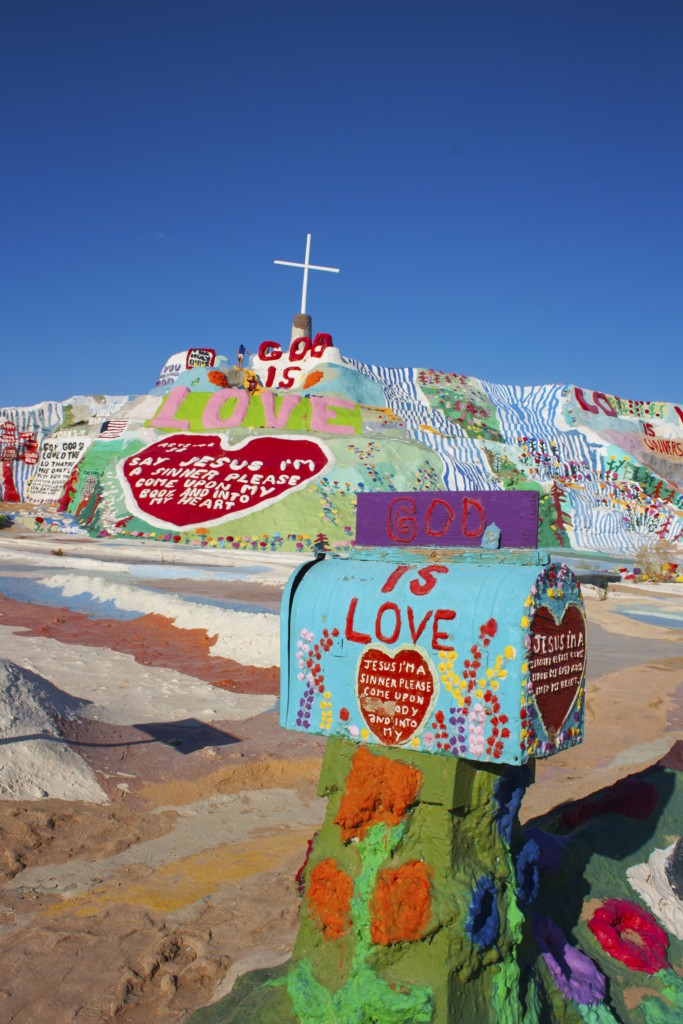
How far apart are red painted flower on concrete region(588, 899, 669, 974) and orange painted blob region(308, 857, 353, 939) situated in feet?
4.76

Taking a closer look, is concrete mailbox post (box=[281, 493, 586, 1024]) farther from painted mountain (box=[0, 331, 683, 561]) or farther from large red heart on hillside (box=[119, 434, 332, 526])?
large red heart on hillside (box=[119, 434, 332, 526])

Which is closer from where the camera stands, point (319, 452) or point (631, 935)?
point (631, 935)

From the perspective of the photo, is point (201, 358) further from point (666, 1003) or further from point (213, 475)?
point (666, 1003)

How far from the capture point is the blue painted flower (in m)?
3.09

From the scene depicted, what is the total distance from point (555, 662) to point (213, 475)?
28.2 metres

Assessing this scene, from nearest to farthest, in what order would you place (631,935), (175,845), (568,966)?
(568,966) < (631,935) < (175,845)

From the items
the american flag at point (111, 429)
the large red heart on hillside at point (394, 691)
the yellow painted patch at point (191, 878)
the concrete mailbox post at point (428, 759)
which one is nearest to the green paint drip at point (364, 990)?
the concrete mailbox post at point (428, 759)

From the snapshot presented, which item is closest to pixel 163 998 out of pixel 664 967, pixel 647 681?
pixel 664 967

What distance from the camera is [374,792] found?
332cm

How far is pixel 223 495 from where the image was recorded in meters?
29.9

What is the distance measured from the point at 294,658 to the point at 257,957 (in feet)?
5.76

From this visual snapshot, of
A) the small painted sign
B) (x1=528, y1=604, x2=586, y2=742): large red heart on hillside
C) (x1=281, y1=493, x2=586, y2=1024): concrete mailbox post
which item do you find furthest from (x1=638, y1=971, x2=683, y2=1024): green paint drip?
the small painted sign

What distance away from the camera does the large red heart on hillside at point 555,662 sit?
3.11 m

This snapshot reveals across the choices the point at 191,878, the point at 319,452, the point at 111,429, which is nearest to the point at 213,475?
the point at 319,452
